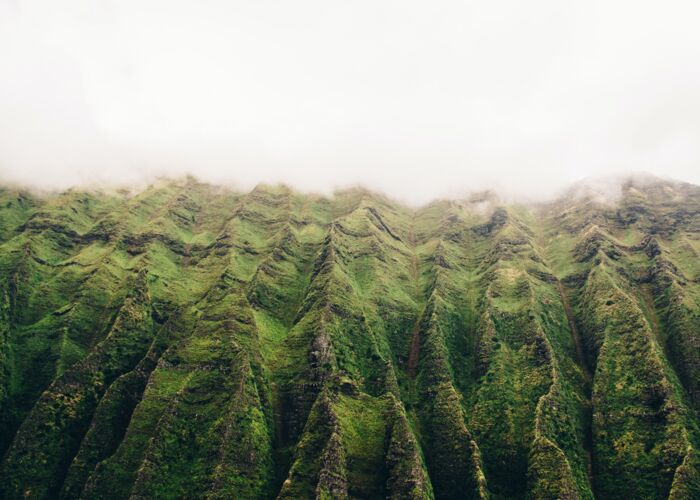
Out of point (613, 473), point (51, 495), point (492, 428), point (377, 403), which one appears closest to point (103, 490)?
point (51, 495)

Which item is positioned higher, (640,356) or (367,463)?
(640,356)

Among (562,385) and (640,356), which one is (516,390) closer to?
(562,385)

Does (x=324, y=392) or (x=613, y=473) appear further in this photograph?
(x=324, y=392)

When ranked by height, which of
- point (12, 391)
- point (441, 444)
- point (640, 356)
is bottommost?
point (12, 391)

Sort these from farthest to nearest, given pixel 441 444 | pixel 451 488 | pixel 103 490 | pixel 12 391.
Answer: pixel 12 391
pixel 441 444
pixel 451 488
pixel 103 490

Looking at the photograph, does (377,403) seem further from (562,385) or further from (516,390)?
(562,385)

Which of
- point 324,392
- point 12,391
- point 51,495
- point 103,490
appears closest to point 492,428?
point 324,392

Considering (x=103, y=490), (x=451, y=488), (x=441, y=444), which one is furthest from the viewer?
(x=441, y=444)

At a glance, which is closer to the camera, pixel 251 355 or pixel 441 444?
pixel 441 444

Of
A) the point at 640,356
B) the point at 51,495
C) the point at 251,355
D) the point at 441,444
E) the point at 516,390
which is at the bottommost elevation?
the point at 51,495
